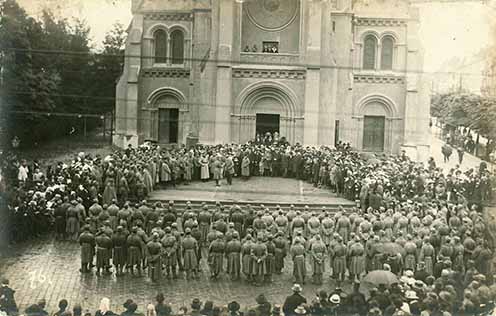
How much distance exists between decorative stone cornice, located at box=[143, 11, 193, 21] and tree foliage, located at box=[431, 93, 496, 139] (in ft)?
58.2

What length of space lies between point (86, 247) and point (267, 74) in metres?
21.2

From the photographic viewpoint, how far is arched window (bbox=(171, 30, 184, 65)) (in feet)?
135

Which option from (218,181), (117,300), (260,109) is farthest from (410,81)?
(117,300)

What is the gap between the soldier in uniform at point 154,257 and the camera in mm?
18547

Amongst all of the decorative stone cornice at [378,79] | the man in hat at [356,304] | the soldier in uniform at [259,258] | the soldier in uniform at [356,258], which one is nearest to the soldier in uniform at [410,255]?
the soldier in uniform at [356,258]

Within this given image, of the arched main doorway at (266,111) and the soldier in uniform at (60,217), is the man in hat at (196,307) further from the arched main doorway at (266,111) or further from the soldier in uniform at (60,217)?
the arched main doorway at (266,111)

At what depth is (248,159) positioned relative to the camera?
31094 mm

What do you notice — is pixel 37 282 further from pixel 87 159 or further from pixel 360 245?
pixel 87 159

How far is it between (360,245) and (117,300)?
23.2ft

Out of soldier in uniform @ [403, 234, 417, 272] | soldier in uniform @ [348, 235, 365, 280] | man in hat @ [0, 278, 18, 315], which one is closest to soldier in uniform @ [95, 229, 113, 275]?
man in hat @ [0, 278, 18, 315]

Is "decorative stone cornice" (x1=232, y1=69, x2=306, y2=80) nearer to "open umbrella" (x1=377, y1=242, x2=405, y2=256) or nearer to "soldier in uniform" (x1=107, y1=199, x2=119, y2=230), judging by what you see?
"soldier in uniform" (x1=107, y1=199, x2=119, y2=230)

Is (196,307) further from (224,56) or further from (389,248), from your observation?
(224,56)

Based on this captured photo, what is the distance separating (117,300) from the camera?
17031 millimetres

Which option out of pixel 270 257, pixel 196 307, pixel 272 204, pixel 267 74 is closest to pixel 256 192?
pixel 272 204
